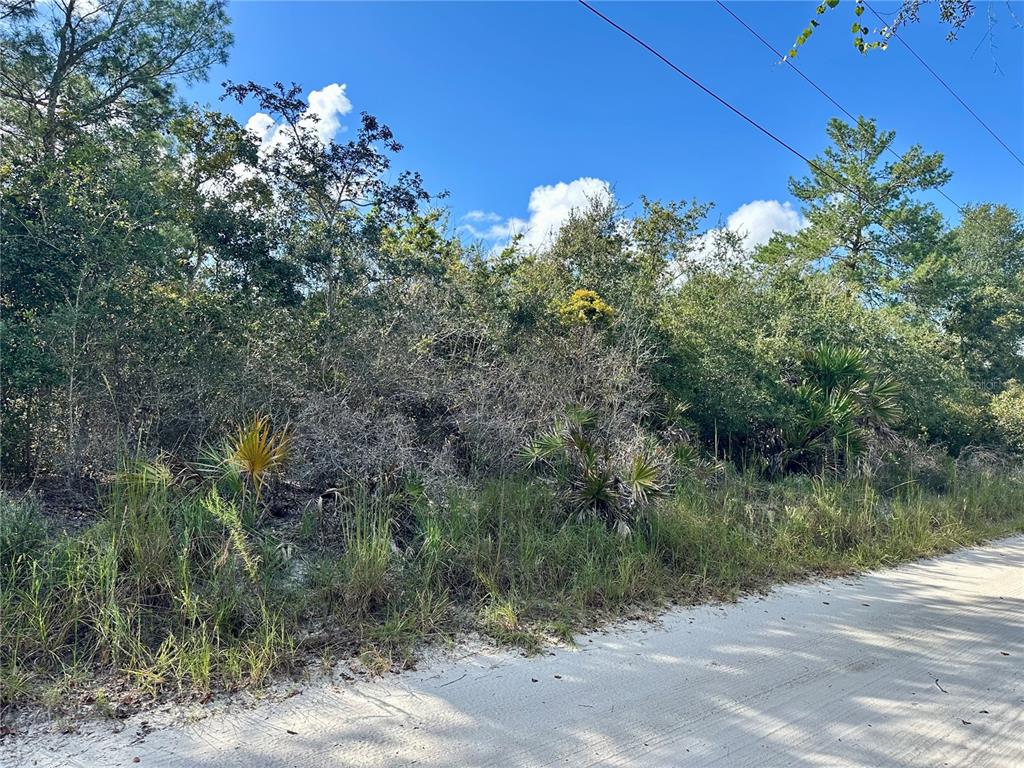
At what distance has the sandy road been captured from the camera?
2816 millimetres

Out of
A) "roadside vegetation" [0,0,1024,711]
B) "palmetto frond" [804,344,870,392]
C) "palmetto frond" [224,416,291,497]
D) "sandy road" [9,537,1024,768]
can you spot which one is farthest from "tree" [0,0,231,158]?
"palmetto frond" [804,344,870,392]

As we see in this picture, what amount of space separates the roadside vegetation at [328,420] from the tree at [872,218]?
33.9ft

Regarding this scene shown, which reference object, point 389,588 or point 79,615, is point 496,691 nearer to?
point 389,588

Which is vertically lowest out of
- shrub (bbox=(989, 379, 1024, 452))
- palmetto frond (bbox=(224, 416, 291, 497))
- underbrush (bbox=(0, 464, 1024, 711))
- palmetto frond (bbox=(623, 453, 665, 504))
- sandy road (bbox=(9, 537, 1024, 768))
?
sandy road (bbox=(9, 537, 1024, 768))

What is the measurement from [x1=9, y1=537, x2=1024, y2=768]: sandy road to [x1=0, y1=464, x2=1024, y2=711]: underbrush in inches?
14.3

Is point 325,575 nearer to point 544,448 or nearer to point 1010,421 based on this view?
point 544,448

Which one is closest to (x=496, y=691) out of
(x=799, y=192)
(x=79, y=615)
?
(x=79, y=615)

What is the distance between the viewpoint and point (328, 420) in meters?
6.12

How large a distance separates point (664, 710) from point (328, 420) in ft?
13.7

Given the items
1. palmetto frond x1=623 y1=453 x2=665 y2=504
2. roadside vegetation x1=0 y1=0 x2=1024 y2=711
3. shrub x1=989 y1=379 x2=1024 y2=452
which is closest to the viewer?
roadside vegetation x1=0 y1=0 x2=1024 y2=711

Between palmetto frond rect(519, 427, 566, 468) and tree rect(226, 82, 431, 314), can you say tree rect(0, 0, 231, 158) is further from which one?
palmetto frond rect(519, 427, 566, 468)

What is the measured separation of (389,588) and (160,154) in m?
6.55

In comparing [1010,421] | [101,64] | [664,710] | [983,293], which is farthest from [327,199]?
[983,293]

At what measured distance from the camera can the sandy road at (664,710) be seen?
2816mm
